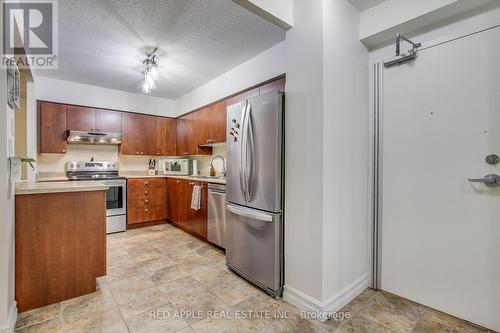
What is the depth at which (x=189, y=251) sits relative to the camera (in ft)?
10.5

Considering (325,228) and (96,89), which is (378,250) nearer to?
(325,228)

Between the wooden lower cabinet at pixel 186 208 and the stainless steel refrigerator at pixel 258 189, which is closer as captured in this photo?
the stainless steel refrigerator at pixel 258 189

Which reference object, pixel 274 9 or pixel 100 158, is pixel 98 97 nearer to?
pixel 100 158

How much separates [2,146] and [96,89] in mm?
3270

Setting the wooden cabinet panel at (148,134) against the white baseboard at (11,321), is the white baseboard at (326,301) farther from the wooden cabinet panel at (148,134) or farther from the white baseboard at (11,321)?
the wooden cabinet panel at (148,134)

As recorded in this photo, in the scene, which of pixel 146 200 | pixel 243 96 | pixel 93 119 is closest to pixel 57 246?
pixel 146 200

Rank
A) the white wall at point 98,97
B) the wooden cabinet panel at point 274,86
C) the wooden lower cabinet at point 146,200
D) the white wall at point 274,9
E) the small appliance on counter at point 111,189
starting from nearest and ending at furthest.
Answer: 1. the white wall at point 274,9
2. the wooden cabinet panel at point 274,86
3. the white wall at point 98,97
4. the small appliance on counter at point 111,189
5. the wooden lower cabinet at point 146,200

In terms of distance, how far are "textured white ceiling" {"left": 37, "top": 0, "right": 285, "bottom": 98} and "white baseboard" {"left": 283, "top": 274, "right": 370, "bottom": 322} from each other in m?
2.50

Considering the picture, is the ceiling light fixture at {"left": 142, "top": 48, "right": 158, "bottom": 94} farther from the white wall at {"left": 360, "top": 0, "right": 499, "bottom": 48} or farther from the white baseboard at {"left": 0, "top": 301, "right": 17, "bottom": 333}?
the white baseboard at {"left": 0, "top": 301, "right": 17, "bottom": 333}

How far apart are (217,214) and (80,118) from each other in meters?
2.97

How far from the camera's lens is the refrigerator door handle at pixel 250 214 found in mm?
2102

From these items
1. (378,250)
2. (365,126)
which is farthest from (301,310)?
(365,126)

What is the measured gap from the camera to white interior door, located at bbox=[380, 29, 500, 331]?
65.6 inches

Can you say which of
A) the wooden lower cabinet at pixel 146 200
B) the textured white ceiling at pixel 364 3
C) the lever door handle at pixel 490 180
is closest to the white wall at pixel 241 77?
the textured white ceiling at pixel 364 3
